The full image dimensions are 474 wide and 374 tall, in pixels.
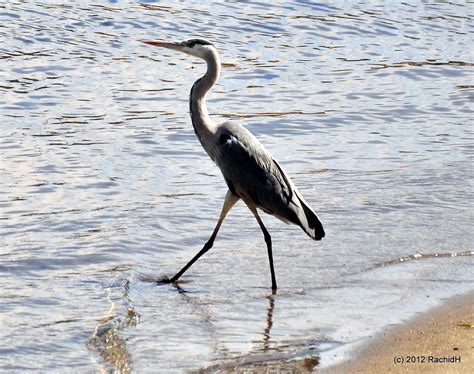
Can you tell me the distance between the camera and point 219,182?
29.3ft

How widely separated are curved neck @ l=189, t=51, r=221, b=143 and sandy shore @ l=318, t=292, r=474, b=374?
6.93ft

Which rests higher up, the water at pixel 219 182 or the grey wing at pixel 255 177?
the grey wing at pixel 255 177

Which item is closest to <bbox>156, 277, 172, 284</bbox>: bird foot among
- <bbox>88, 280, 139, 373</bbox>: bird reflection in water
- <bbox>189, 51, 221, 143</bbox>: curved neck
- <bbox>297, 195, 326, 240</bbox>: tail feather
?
<bbox>88, 280, 139, 373</bbox>: bird reflection in water

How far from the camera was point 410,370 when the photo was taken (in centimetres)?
482

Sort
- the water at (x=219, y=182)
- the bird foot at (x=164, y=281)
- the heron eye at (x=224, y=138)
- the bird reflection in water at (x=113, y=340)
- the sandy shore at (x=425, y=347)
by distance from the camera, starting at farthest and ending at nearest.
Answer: the heron eye at (x=224, y=138), the bird foot at (x=164, y=281), the water at (x=219, y=182), the bird reflection in water at (x=113, y=340), the sandy shore at (x=425, y=347)

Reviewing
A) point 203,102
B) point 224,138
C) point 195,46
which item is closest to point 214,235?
point 224,138

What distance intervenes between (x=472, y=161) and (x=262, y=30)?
5.66 m

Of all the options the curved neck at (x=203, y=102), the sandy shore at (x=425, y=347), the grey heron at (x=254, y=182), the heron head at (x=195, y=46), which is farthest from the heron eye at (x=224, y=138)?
the sandy shore at (x=425, y=347)

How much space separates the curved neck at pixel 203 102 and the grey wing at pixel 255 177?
9.1 inches

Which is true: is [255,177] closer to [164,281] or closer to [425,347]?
[164,281]

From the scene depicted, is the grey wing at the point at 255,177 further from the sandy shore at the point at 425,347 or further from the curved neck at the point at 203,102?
the sandy shore at the point at 425,347

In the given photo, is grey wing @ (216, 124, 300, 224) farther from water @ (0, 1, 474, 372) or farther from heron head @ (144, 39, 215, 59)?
heron head @ (144, 39, 215, 59)

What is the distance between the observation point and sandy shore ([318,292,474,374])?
4.86 m

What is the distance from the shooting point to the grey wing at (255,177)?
269 inches
